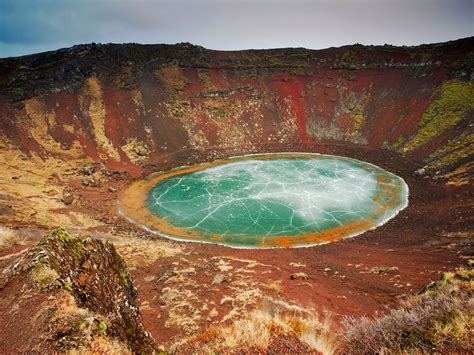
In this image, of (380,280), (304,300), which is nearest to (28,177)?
(304,300)

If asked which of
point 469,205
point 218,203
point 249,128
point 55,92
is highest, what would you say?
point 55,92

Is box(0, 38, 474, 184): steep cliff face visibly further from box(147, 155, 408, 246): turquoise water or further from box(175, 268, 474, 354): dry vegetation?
box(175, 268, 474, 354): dry vegetation

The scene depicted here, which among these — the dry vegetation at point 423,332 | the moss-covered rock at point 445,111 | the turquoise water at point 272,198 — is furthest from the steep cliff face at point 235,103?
the dry vegetation at point 423,332

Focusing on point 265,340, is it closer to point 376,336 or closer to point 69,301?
point 376,336

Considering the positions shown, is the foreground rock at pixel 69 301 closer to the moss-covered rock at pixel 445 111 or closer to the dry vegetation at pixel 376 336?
the dry vegetation at pixel 376 336

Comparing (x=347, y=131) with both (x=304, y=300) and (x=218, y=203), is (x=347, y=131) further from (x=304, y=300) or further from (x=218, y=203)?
(x=304, y=300)

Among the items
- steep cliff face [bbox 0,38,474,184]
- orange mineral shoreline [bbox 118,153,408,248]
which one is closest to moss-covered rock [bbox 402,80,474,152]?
steep cliff face [bbox 0,38,474,184]
